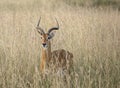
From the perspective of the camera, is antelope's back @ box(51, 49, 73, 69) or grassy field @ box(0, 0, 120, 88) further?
antelope's back @ box(51, 49, 73, 69)

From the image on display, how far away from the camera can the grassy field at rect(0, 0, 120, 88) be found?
406cm

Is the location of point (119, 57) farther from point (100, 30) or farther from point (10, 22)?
point (10, 22)

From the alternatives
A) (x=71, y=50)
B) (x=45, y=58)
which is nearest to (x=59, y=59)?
(x=45, y=58)

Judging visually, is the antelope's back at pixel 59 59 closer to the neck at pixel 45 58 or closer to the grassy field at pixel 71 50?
the neck at pixel 45 58

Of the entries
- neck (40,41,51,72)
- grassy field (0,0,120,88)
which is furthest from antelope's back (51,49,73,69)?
grassy field (0,0,120,88)

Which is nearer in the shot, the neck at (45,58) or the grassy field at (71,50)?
the grassy field at (71,50)

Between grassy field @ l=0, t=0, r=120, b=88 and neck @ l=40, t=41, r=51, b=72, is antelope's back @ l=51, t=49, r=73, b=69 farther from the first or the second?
grassy field @ l=0, t=0, r=120, b=88

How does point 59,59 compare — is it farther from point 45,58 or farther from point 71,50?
point 71,50

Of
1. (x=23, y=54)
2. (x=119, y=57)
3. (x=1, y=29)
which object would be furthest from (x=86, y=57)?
(x=1, y=29)

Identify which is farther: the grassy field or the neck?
the neck

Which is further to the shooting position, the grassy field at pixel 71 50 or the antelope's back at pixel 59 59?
the antelope's back at pixel 59 59

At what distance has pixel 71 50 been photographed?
5711mm

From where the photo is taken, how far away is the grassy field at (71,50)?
13.3ft

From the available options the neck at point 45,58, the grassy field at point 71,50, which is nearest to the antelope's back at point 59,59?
the neck at point 45,58
